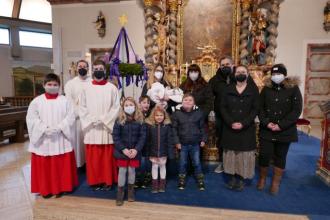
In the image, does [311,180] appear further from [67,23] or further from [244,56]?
[67,23]

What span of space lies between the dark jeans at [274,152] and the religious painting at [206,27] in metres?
4.50

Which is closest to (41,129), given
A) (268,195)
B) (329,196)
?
(268,195)

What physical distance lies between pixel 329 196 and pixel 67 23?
29.3 ft

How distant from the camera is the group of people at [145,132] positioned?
2977 mm

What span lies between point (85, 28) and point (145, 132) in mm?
7124

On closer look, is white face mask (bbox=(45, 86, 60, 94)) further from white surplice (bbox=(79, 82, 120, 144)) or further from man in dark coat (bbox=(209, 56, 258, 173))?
man in dark coat (bbox=(209, 56, 258, 173))

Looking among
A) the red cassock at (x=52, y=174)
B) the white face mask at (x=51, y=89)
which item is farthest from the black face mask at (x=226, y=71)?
the red cassock at (x=52, y=174)

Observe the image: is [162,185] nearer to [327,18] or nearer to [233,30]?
[233,30]

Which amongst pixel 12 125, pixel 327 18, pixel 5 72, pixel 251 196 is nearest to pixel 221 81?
pixel 251 196

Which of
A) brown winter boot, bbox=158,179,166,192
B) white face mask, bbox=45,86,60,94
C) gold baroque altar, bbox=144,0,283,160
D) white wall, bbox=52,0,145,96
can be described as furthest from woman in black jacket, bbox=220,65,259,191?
white wall, bbox=52,0,145,96

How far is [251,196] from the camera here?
10.3ft

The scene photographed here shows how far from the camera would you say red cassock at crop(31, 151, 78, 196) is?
120 inches

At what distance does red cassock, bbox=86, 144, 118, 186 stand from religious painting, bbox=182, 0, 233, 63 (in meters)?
4.68

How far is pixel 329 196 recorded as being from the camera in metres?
3.19
